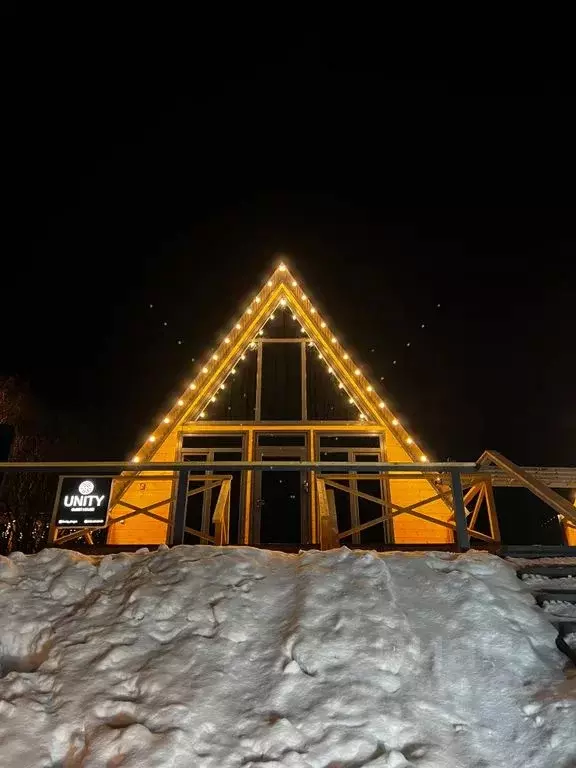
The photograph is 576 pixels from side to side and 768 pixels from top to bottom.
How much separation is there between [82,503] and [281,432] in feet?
15.6

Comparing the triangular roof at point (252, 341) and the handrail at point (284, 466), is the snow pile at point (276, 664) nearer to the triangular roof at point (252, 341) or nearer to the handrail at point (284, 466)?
the handrail at point (284, 466)

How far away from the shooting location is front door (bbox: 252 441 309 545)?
35.2 feet

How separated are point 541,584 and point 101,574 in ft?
11.9

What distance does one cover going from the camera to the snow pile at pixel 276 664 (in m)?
2.89

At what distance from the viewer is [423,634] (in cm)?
379

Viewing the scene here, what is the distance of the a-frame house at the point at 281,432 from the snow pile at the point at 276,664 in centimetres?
616

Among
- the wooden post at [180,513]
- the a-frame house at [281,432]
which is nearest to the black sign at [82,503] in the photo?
the wooden post at [180,513]

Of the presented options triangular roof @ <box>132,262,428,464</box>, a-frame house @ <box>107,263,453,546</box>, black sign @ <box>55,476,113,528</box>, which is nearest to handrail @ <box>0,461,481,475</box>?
black sign @ <box>55,476,113,528</box>

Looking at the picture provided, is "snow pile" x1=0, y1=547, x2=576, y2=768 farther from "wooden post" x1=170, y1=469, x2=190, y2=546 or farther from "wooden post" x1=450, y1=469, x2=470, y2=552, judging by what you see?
"wooden post" x1=170, y1=469, x2=190, y2=546

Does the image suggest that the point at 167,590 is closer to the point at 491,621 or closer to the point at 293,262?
the point at 491,621

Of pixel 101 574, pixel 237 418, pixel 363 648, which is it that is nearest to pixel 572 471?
pixel 237 418

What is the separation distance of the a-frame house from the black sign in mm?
2334

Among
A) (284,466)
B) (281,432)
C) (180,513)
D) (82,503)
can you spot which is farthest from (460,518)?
(281,432)

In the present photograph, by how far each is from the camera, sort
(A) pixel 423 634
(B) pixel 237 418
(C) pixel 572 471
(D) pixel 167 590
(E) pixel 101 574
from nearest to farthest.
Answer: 1. (A) pixel 423 634
2. (D) pixel 167 590
3. (E) pixel 101 574
4. (C) pixel 572 471
5. (B) pixel 237 418
